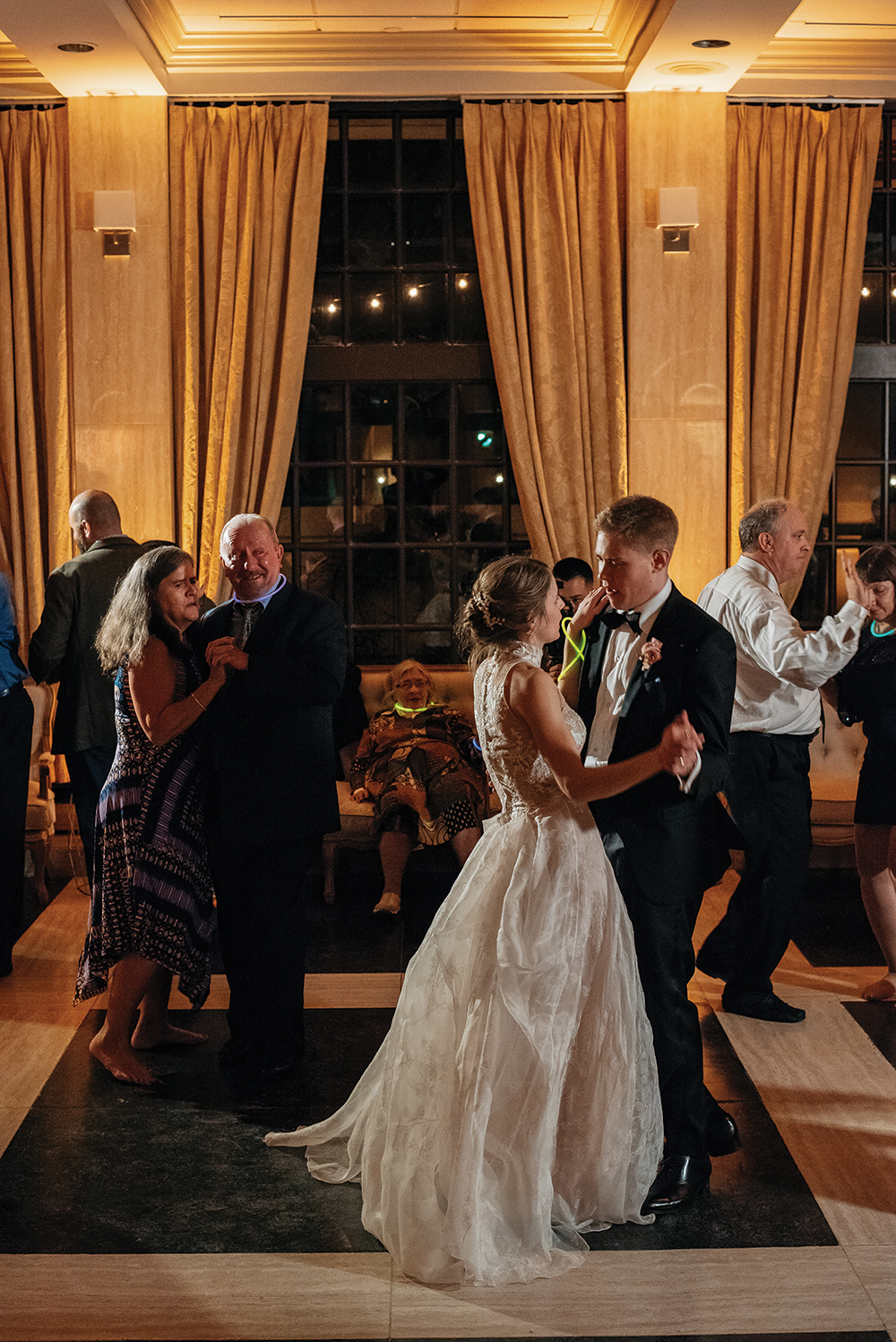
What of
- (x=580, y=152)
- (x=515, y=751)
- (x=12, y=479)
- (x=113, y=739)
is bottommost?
(x=113, y=739)

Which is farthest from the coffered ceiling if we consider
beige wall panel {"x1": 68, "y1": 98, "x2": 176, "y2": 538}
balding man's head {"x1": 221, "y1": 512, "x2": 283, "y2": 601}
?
balding man's head {"x1": 221, "y1": 512, "x2": 283, "y2": 601}

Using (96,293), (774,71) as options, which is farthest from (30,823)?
(774,71)

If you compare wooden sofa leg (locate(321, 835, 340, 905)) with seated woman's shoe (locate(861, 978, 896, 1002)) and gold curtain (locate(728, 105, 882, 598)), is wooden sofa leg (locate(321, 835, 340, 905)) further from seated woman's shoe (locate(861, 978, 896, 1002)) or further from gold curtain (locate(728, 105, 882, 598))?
gold curtain (locate(728, 105, 882, 598))

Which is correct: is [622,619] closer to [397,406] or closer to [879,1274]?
[879,1274]

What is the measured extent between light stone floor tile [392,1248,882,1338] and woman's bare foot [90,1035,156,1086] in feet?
4.37

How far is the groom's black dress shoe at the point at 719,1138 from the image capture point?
3355 mm

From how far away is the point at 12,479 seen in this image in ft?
21.8

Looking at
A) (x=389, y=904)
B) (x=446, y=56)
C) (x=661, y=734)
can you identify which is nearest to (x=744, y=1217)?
(x=661, y=734)

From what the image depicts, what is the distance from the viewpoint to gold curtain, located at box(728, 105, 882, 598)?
6641 millimetres

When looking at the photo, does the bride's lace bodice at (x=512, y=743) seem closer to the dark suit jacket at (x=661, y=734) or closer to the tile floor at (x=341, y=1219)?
the dark suit jacket at (x=661, y=734)

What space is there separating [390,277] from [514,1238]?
17.9 ft

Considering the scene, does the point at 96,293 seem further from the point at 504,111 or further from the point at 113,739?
the point at 113,739

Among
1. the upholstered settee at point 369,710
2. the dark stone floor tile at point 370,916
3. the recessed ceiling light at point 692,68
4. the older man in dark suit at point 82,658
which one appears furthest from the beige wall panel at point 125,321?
→ the recessed ceiling light at point 692,68

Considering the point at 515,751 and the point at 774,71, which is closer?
the point at 515,751
